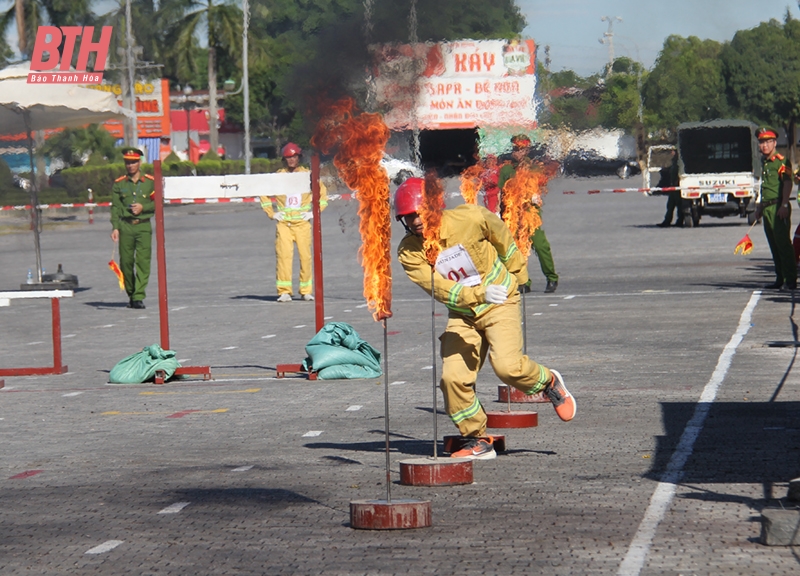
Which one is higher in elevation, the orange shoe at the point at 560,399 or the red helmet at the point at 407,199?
the red helmet at the point at 407,199

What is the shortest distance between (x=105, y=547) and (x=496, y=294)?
2753 millimetres

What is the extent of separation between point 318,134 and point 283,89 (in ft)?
4.50

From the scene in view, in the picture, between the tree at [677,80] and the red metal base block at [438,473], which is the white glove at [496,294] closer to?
the red metal base block at [438,473]

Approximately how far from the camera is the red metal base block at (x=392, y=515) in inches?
249

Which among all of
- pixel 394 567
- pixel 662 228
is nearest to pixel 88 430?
pixel 394 567

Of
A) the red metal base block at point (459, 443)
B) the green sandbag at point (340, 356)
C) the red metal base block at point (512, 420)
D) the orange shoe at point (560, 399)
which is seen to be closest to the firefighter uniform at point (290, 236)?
the green sandbag at point (340, 356)

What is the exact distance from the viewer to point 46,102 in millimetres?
20703

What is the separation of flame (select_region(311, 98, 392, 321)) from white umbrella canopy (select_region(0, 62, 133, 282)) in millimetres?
14527

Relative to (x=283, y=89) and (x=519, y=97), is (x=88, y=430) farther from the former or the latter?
(x=519, y=97)

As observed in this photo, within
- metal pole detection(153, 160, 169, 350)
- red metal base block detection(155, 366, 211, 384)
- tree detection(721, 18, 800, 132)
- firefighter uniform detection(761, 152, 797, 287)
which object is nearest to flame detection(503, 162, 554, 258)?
red metal base block detection(155, 366, 211, 384)

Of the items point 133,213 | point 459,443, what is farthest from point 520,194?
point 133,213

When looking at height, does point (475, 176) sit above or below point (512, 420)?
above

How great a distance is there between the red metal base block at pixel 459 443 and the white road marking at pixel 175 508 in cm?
176

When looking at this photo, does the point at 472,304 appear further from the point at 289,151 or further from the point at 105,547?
the point at 289,151
